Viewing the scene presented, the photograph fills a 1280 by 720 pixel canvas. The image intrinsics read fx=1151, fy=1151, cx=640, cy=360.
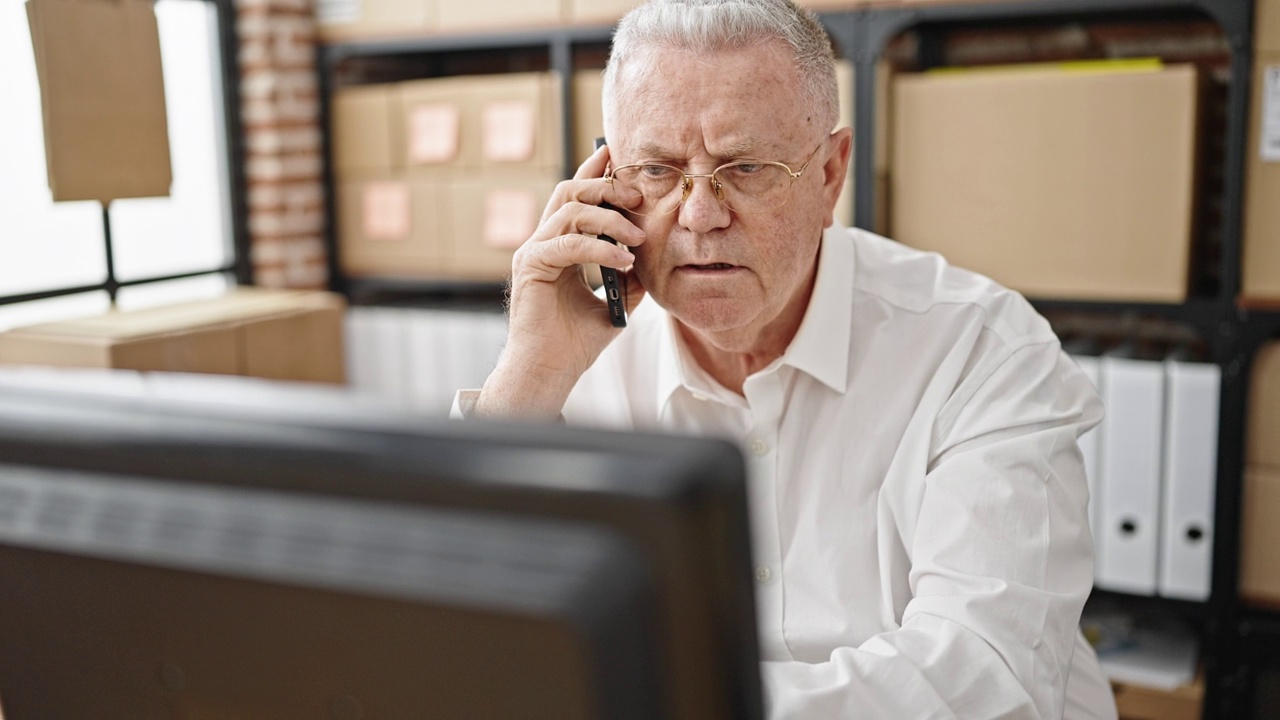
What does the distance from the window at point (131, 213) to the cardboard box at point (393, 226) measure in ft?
0.92

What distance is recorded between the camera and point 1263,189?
78.0 inches

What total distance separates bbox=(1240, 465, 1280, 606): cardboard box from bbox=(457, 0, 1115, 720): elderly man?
105 centimetres

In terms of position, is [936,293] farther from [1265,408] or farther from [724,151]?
[1265,408]

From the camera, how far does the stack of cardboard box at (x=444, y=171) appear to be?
2.58 metres

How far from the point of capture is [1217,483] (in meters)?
2.08

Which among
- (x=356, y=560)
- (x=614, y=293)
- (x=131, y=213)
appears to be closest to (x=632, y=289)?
(x=614, y=293)

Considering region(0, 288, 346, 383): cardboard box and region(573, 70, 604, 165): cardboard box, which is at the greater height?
region(573, 70, 604, 165): cardboard box

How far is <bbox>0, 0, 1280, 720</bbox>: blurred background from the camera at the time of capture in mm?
2012

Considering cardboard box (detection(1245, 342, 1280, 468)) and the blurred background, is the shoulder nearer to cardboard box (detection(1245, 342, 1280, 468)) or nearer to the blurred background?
the blurred background

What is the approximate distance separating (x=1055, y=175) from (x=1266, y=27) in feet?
1.32

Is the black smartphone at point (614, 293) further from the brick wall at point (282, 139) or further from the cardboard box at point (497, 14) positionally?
the brick wall at point (282, 139)

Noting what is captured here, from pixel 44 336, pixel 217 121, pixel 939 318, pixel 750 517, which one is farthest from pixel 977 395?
pixel 217 121

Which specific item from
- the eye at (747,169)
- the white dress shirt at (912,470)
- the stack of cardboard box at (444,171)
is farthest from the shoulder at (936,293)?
the stack of cardboard box at (444,171)

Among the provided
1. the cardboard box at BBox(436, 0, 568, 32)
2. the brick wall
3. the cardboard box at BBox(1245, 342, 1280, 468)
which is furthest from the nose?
the brick wall
